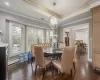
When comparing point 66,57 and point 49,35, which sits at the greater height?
point 49,35

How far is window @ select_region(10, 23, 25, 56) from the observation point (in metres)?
4.28

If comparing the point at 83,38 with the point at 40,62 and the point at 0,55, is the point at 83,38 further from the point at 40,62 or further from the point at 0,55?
the point at 0,55

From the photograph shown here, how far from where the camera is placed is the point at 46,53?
3.05 meters

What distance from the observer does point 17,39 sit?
15.3 feet

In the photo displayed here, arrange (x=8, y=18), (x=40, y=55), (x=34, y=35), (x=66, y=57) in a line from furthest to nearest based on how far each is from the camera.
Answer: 1. (x=34, y=35)
2. (x=8, y=18)
3. (x=40, y=55)
4. (x=66, y=57)

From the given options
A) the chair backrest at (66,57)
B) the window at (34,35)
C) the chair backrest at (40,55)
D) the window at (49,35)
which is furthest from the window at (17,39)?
the chair backrest at (66,57)

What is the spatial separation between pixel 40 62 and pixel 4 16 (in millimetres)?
2753

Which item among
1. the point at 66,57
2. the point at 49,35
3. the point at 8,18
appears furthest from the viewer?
the point at 49,35

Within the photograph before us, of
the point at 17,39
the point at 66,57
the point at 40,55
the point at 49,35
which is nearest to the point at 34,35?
the point at 17,39

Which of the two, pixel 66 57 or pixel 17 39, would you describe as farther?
pixel 17 39

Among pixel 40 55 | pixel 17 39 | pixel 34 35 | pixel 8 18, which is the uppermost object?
pixel 8 18

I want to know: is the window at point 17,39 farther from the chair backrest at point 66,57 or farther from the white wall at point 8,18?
the chair backrest at point 66,57

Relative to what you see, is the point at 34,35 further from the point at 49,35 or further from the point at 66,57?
the point at 66,57

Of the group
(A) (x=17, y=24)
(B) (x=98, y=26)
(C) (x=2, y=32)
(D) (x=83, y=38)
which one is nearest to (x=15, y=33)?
(A) (x=17, y=24)
